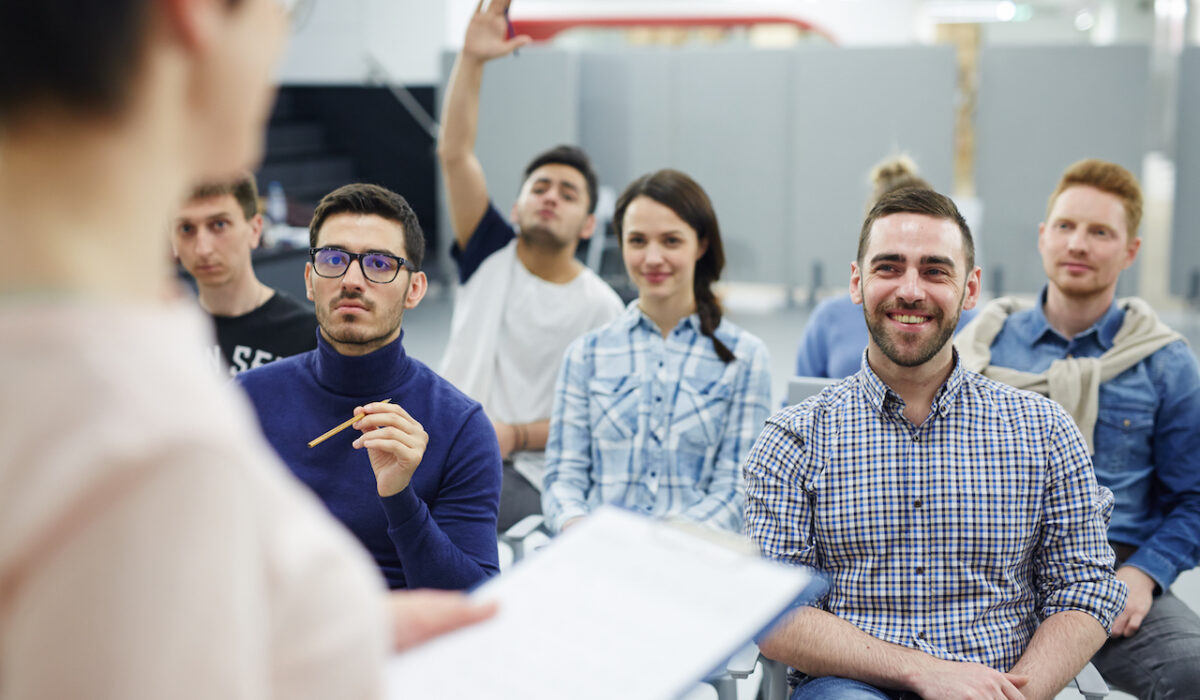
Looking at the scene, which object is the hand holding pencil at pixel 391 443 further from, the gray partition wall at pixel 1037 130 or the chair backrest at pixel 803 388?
the gray partition wall at pixel 1037 130

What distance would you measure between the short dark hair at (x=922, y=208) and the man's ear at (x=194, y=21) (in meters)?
1.64

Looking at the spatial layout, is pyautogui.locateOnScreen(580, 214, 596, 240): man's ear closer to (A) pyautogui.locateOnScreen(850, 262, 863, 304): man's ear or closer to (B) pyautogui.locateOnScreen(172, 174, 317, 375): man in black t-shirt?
(B) pyautogui.locateOnScreen(172, 174, 317, 375): man in black t-shirt

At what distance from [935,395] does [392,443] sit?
1000 millimetres

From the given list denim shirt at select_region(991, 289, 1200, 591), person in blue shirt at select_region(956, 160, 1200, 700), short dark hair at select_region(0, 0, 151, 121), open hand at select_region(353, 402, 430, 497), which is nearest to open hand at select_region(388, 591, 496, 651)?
short dark hair at select_region(0, 0, 151, 121)

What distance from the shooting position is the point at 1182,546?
7.29ft

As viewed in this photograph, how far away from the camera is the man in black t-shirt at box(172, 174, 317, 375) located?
2486mm

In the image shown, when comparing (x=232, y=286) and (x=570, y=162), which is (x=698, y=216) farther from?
(x=232, y=286)

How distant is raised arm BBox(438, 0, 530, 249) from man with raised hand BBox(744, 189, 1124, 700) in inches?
54.6

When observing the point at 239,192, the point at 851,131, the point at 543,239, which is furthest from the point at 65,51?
the point at 851,131

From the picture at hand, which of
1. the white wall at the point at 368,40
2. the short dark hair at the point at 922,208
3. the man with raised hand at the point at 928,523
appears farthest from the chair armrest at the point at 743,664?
the white wall at the point at 368,40

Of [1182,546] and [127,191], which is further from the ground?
[127,191]

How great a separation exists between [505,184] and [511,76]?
0.81 metres

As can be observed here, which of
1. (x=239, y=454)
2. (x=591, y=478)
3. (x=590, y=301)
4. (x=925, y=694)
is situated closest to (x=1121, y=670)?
(x=925, y=694)

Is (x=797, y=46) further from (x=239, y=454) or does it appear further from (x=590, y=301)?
(x=239, y=454)
